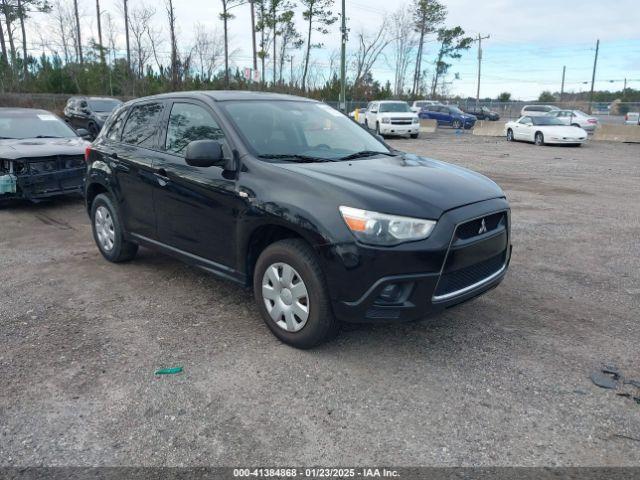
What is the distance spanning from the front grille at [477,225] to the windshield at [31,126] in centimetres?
826

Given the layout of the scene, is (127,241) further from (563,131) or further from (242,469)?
(563,131)

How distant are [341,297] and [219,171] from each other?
4.81 ft

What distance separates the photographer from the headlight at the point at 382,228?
10.9 feet

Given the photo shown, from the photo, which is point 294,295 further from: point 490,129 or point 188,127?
point 490,129

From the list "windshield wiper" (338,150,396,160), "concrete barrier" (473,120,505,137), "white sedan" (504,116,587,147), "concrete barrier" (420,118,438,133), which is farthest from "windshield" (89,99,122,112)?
"concrete barrier" (473,120,505,137)

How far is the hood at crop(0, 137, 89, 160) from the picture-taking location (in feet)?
26.6

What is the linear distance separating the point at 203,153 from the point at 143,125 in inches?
63.8

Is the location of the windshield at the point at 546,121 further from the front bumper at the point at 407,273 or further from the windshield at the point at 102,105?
the front bumper at the point at 407,273

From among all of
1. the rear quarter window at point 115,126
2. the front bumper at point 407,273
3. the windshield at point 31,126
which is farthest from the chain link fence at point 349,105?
the front bumper at point 407,273

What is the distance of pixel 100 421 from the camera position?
3.02 m

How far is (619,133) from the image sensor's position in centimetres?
2547

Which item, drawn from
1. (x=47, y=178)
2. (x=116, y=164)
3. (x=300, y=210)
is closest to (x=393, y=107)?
(x=47, y=178)

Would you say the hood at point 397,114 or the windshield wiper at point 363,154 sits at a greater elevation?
the hood at point 397,114

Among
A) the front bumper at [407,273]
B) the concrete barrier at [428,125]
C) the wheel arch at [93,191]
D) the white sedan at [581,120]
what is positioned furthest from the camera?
the concrete barrier at [428,125]
